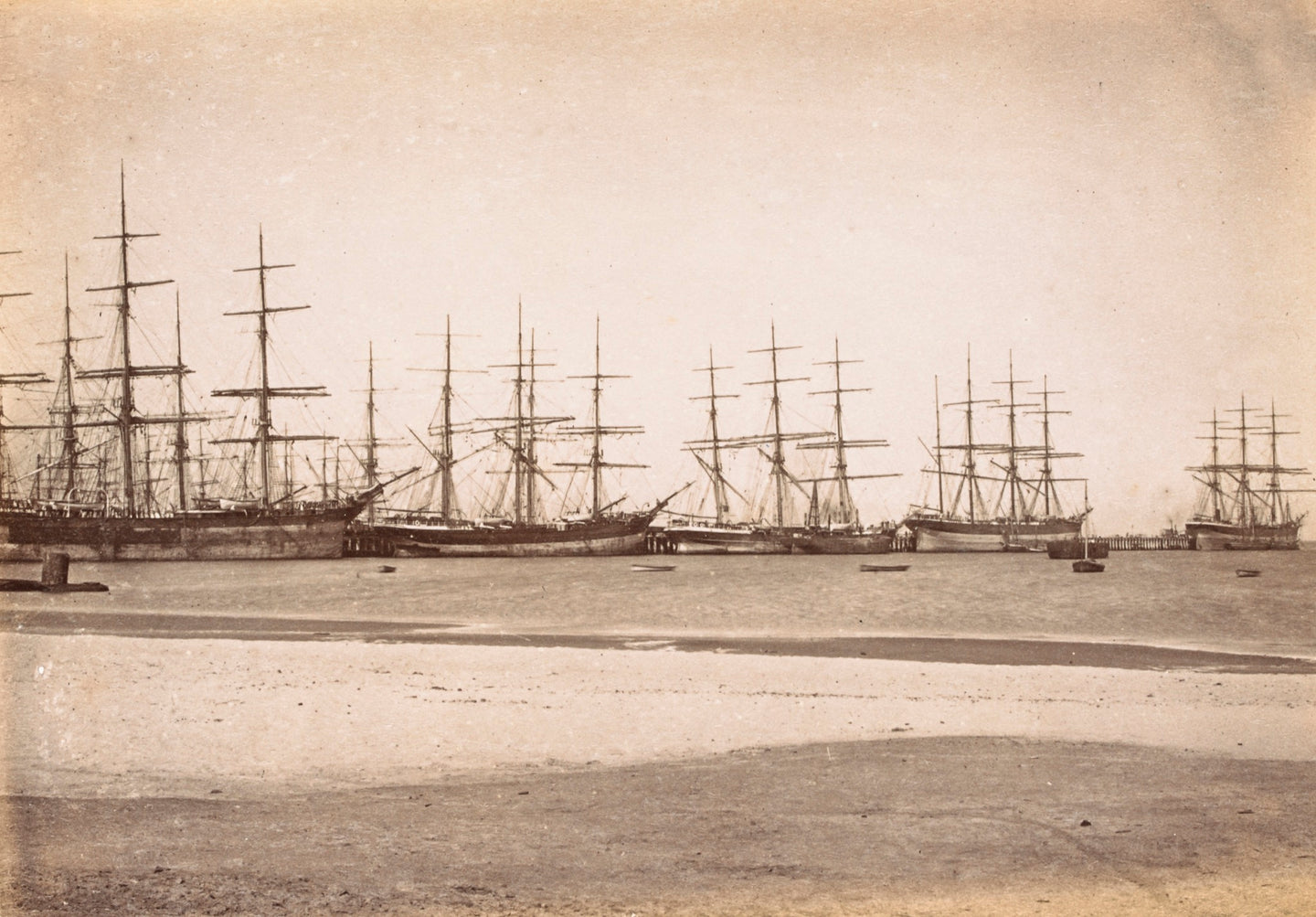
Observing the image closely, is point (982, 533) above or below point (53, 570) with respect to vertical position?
below

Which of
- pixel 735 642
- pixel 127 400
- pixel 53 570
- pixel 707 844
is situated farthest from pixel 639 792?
pixel 127 400

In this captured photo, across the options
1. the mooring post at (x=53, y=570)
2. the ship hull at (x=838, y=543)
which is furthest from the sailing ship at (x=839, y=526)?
the mooring post at (x=53, y=570)

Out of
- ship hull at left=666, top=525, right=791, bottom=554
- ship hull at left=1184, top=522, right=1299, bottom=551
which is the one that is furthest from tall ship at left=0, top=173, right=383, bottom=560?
ship hull at left=1184, top=522, right=1299, bottom=551

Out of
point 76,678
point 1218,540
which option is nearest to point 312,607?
point 76,678

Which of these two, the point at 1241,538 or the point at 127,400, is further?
the point at 1241,538

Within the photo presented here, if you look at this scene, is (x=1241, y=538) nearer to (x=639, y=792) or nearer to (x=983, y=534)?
(x=983, y=534)

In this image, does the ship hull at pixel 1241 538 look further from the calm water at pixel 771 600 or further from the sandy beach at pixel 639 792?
the sandy beach at pixel 639 792
